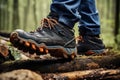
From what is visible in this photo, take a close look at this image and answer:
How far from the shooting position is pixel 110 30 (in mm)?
13445

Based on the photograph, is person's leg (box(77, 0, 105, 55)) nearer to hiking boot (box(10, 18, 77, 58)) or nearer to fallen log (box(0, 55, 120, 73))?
fallen log (box(0, 55, 120, 73))

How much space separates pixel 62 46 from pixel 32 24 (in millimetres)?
11000

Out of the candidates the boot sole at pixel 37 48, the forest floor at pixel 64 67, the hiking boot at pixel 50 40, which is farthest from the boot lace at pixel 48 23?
the forest floor at pixel 64 67

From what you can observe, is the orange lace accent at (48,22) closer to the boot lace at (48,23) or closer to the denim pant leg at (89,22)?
the boot lace at (48,23)

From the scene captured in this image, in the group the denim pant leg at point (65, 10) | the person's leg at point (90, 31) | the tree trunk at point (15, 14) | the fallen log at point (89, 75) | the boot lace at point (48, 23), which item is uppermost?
the denim pant leg at point (65, 10)

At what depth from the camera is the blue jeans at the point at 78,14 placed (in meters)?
3.04

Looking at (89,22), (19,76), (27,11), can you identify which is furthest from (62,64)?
(27,11)

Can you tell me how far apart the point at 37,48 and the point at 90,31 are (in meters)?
0.97

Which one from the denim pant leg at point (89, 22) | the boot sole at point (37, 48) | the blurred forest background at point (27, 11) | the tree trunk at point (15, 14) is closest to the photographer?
the boot sole at point (37, 48)

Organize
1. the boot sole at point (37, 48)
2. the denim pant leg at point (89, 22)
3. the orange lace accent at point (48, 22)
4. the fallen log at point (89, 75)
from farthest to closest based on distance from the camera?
the denim pant leg at point (89, 22) → the orange lace accent at point (48, 22) → the fallen log at point (89, 75) → the boot sole at point (37, 48)

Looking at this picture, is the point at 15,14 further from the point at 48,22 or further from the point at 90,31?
the point at 48,22

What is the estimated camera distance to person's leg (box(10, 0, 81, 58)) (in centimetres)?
301

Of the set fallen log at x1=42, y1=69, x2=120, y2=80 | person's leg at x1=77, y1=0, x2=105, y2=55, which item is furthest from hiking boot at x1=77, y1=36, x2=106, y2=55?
fallen log at x1=42, y1=69, x2=120, y2=80

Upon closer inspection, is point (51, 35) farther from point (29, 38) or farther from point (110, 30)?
point (110, 30)
